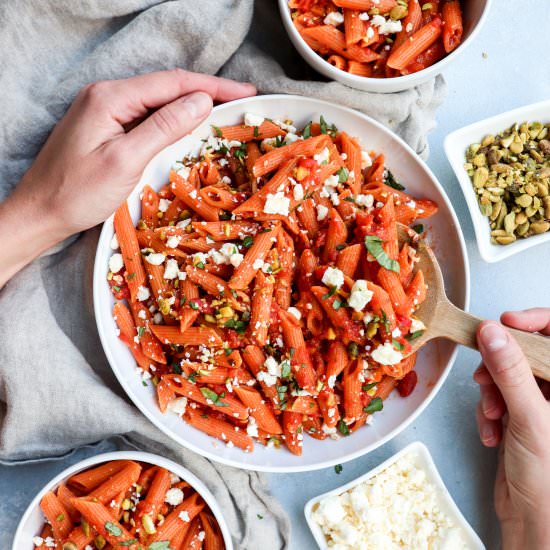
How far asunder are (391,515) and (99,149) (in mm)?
1745

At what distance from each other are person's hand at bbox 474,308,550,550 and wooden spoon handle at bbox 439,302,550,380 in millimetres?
45

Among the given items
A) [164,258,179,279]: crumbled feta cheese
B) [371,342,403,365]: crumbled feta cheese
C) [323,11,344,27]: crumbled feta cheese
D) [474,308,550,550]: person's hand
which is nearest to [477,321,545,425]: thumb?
[474,308,550,550]: person's hand

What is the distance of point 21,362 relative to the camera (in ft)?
7.12

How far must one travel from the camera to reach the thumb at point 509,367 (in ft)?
6.35

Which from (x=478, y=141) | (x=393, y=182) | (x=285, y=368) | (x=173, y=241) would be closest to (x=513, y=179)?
(x=478, y=141)

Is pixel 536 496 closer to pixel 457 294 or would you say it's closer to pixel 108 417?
pixel 457 294

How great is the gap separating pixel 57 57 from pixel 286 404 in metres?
1.48

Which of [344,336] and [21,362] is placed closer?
[344,336]

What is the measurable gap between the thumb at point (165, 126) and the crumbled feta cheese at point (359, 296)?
2.40 ft

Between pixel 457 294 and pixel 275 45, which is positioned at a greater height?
pixel 275 45

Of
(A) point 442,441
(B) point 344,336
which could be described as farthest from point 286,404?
(A) point 442,441

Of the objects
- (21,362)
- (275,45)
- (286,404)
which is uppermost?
(275,45)

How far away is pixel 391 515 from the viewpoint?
8.02 feet

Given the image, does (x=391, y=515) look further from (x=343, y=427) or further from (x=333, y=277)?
(x=333, y=277)
